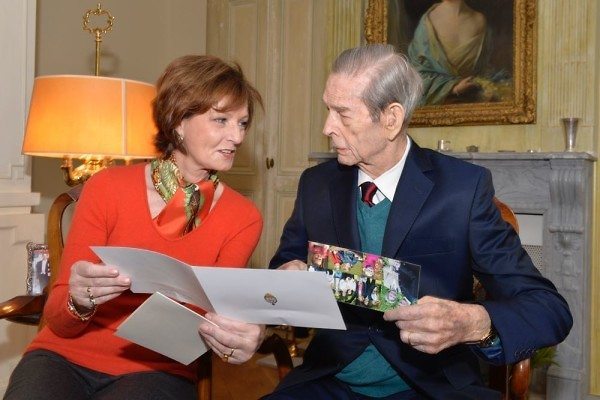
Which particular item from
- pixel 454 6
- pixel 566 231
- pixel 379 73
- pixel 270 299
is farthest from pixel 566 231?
pixel 270 299

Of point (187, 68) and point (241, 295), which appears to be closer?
point (241, 295)

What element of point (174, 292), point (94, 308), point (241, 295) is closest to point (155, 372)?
point (94, 308)

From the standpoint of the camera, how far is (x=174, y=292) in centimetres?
158

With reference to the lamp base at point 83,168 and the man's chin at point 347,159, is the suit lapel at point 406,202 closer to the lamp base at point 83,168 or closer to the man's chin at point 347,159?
the man's chin at point 347,159

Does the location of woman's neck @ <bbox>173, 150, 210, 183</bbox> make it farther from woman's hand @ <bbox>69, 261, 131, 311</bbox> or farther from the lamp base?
the lamp base

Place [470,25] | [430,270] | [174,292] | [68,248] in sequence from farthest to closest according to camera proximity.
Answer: [470,25]
[68,248]
[430,270]
[174,292]

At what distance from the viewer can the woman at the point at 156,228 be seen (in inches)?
70.4

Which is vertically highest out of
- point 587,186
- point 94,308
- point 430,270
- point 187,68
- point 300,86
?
point 300,86

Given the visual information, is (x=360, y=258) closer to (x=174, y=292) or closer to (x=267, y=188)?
(x=174, y=292)

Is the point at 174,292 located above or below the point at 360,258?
below

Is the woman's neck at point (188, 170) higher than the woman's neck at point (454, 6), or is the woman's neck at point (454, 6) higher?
the woman's neck at point (454, 6)

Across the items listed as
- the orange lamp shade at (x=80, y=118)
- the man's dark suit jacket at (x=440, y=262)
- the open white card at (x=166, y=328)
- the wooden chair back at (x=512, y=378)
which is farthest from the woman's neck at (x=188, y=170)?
the wooden chair back at (x=512, y=378)

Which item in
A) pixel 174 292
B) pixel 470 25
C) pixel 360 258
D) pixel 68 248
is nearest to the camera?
pixel 360 258

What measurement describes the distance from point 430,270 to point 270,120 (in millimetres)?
4326
